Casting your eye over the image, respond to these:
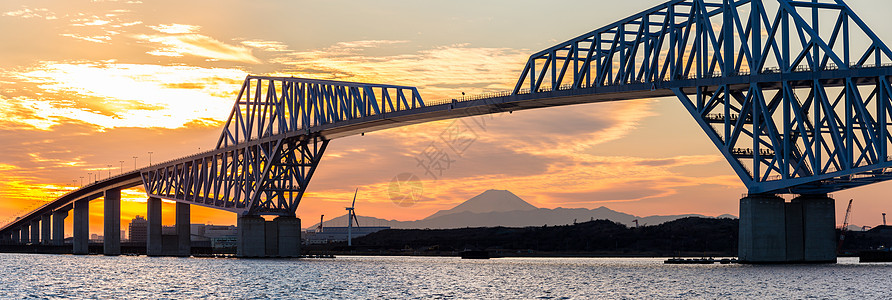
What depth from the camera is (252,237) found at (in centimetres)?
17388

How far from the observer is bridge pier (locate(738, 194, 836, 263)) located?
110 m

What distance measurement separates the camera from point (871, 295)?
7844 centimetres

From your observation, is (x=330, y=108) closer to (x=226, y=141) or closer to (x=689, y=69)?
(x=226, y=141)

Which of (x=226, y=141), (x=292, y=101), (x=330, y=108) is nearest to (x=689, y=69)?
(x=330, y=108)

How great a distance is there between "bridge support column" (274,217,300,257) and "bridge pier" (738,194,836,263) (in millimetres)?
80892

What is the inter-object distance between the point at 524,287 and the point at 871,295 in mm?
27262

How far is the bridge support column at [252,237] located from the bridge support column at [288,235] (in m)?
2.54

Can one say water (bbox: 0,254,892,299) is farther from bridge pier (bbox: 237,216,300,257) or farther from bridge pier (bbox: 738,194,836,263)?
bridge pier (bbox: 237,216,300,257)

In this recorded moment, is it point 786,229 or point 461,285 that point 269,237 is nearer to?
point 461,285

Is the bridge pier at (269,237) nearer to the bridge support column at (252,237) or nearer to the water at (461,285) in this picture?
the bridge support column at (252,237)

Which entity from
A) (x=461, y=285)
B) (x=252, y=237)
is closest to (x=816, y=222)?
(x=461, y=285)

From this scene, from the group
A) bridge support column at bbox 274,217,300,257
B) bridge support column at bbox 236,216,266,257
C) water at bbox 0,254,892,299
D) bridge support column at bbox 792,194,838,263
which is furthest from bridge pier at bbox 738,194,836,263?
bridge support column at bbox 236,216,266,257

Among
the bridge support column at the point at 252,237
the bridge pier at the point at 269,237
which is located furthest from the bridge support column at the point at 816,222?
the bridge support column at the point at 252,237

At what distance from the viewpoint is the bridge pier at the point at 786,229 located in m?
110
